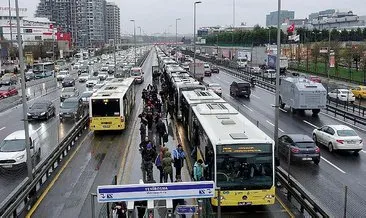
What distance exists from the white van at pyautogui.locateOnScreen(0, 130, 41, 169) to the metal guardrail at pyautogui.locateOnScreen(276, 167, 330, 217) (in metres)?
11.5

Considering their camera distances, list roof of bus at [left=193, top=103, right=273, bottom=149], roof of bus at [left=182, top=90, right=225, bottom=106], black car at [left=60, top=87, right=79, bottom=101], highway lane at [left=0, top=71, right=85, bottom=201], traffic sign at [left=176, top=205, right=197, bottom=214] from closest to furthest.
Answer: traffic sign at [left=176, top=205, right=197, bottom=214] → roof of bus at [left=193, top=103, right=273, bottom=149] → highway lane at [left=0, top=71, right=85, bottom=201] → roof of bus at [left=182, top=90, right=225, bottom=106] → black car at [left=60, top=87, right=79, bottom=101]

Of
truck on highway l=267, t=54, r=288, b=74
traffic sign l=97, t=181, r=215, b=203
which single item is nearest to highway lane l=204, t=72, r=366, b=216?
traffic sign l=97, t=181, r=215, b=203

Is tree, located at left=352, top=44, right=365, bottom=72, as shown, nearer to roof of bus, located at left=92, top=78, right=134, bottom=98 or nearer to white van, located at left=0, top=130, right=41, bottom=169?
roof of bus, located at left=92, top=78, right=134, bottom=98

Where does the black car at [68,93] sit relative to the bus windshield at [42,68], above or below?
below

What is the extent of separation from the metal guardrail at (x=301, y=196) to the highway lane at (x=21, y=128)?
35.1 feet

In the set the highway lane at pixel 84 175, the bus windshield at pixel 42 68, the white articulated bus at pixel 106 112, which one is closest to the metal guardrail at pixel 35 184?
the highway lane at pixel 84 175

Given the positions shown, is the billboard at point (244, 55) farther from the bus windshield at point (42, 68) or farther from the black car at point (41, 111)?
the black car at point (41, 111)

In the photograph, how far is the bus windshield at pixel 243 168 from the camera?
14.4m

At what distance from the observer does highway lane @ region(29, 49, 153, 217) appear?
15.7 meters

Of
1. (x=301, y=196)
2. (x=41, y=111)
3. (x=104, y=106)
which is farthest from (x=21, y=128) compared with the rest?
(x=301, y=196)

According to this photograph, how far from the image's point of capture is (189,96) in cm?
2775

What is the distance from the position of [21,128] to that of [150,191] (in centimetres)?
2616

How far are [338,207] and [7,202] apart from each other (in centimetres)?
1114

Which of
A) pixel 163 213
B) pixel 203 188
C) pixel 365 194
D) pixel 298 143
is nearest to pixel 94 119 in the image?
pixel 298 143
